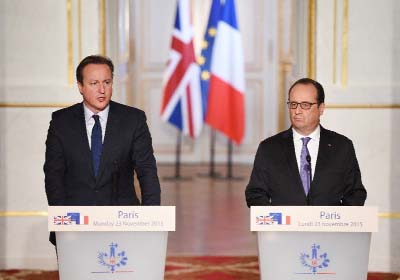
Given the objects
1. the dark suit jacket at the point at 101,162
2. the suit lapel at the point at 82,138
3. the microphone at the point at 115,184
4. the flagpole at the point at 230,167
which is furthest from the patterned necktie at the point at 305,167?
the flagpole at the point at 230,167

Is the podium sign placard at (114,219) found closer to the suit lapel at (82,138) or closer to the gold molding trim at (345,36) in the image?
the suit lapel at (82,138)

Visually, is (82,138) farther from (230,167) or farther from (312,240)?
(230,167)

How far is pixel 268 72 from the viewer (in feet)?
36.2

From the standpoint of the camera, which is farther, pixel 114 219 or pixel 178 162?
pixel 178 162

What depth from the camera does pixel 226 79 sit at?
400 inches

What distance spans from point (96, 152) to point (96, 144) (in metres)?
0.04

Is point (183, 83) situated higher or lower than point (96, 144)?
higher

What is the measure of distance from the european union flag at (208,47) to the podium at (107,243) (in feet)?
25.2

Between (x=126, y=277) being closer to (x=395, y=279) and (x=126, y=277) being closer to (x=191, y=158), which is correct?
(x=395, y=279)

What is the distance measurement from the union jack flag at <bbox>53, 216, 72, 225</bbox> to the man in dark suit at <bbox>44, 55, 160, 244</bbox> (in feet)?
2.34

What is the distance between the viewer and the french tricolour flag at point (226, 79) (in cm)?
1009

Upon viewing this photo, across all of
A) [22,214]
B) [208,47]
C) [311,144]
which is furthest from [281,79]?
[311,144]

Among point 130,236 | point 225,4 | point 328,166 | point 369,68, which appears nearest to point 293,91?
point 328,166

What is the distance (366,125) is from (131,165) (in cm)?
230
